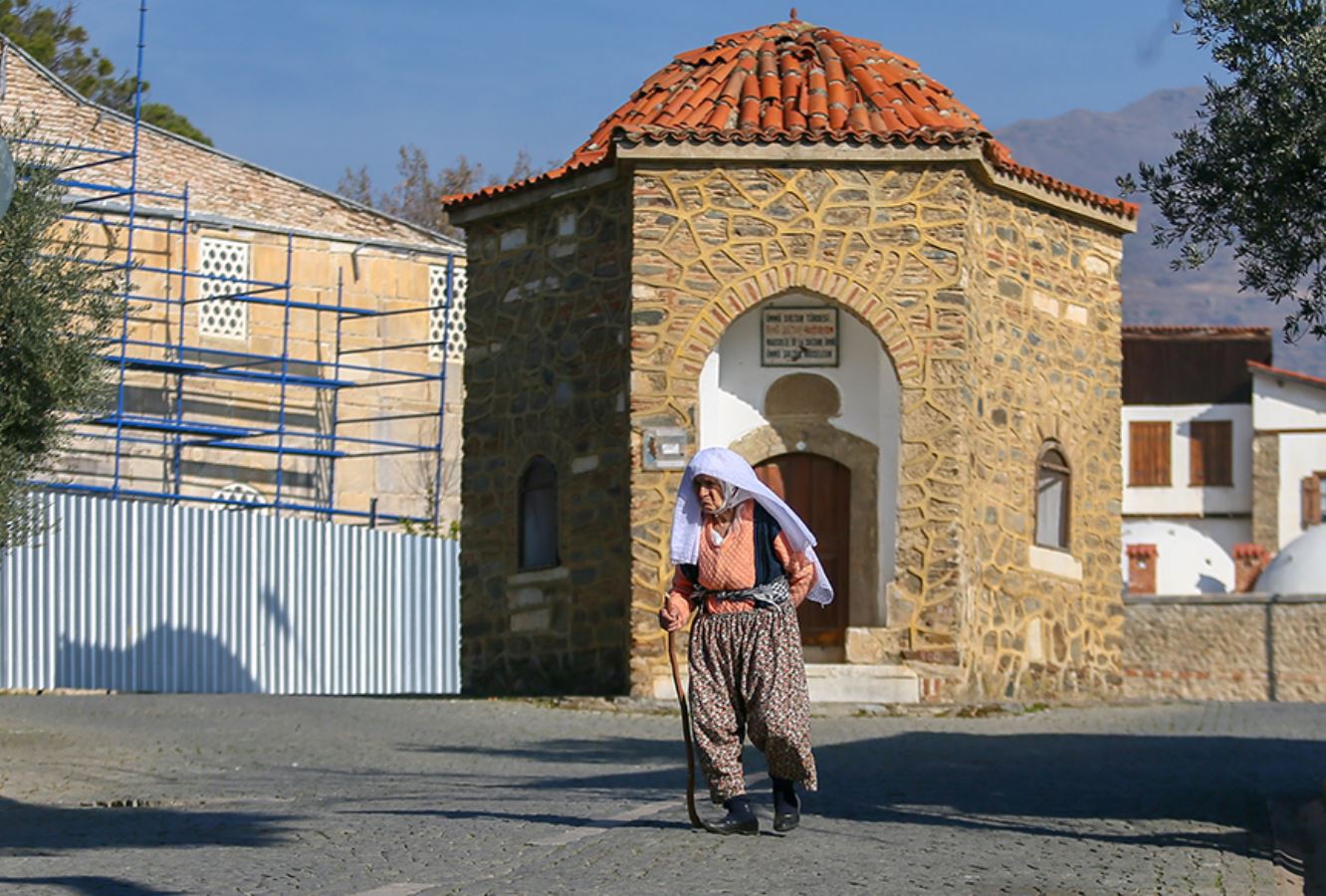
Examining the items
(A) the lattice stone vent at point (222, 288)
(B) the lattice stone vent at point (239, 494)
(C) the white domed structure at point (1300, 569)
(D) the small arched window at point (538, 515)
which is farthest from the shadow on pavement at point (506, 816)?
(C) the white domed structure at point (1300, 569)

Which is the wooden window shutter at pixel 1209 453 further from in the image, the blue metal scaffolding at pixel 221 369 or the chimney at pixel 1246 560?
the blue metal scaffolding at pixel 221 369

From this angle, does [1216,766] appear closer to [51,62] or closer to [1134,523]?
[51,62]

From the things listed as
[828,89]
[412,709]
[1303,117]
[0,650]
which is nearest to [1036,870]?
[1303,117]

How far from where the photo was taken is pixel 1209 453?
52719 mm

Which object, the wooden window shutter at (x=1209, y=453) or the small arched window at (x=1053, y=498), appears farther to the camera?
the wooden window shutter at (x=1209, y=453)

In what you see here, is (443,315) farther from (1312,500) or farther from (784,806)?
(784,806)

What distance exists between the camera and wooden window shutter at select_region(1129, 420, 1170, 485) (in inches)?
2089

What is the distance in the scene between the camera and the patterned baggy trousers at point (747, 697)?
9.42m

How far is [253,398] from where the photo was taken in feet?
111

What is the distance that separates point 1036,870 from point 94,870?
3.89 m

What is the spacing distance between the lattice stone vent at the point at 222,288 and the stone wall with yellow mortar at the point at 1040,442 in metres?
16.1

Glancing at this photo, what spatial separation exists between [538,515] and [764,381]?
9.00 feet

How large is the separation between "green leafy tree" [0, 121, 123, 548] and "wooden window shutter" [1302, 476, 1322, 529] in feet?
135

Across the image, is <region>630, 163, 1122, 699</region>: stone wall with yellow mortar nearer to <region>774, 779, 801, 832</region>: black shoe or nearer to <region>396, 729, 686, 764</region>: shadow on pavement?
<region>396, 729, 686, 764</region>: shadow on pavement
